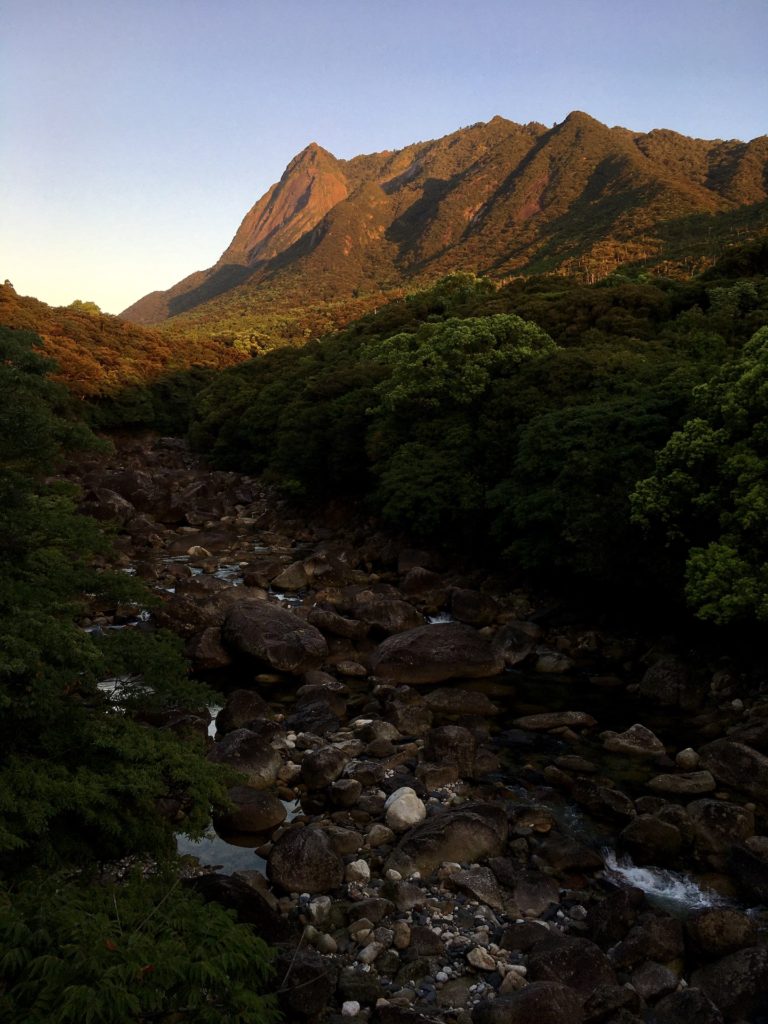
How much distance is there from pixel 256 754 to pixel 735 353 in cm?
2253

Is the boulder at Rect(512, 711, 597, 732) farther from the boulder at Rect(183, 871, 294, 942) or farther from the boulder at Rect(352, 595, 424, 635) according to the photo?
the boulder at Rect(183, 871, 294, 942)

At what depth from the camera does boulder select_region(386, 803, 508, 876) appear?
11.0 metres

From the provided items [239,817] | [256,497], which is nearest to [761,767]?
[239,817]

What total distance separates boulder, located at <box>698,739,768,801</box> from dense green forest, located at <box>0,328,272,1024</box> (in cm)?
998

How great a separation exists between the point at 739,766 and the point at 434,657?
27.5 ft

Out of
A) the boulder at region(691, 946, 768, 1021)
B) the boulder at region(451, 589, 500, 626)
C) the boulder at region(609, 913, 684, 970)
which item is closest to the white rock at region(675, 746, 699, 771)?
the boulder at region(609, 913, 684, 970)

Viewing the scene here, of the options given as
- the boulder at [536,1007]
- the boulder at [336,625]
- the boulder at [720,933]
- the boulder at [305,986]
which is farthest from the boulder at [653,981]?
the boulder at [336,625]

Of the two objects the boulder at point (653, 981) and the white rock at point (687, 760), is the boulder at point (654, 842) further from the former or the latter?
the white rock at point (687, 760)

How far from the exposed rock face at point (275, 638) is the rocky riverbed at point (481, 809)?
67mm

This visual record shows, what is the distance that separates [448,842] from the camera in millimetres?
11234

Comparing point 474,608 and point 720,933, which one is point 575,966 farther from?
point 474,608

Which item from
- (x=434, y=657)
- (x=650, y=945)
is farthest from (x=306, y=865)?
(x=434, y=657)

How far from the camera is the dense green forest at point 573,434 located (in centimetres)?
1717

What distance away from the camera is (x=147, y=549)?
111ft
